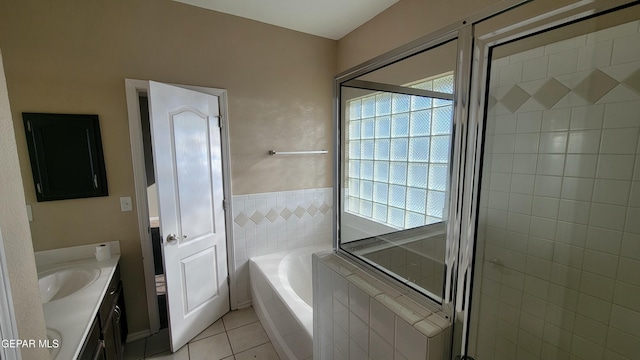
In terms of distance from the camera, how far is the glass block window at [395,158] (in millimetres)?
1390

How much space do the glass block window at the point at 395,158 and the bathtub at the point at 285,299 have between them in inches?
30.7

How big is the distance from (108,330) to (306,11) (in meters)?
2.65

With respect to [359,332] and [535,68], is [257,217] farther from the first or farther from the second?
[535,68]

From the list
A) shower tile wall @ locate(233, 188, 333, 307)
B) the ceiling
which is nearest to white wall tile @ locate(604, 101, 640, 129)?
the ceiling

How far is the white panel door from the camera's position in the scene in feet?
6.03

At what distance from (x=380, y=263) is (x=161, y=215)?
1.53 meters

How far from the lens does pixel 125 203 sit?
1983 mm

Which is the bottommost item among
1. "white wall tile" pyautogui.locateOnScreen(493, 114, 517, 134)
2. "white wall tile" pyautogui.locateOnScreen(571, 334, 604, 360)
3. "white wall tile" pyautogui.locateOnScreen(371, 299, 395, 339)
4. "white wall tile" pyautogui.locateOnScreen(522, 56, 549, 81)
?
"white wall tile" pyautogui.locateOnScreen(571, 334, 604, 360)

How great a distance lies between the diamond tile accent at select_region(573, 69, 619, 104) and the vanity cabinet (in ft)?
8.15

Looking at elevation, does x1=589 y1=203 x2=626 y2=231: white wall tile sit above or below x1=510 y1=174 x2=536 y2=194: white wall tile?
below

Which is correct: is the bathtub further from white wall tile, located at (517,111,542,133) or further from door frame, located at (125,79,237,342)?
white wall tile, located at (517,111,542,133)

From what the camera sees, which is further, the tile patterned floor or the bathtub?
the tile patterned floor

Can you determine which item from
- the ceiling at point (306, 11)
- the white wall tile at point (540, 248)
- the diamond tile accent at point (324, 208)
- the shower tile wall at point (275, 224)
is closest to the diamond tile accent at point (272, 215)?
the shower tile wall at point (275, 224)

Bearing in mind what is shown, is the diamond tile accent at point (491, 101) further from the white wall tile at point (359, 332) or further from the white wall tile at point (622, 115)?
the white wall tile at point (359, 332)
